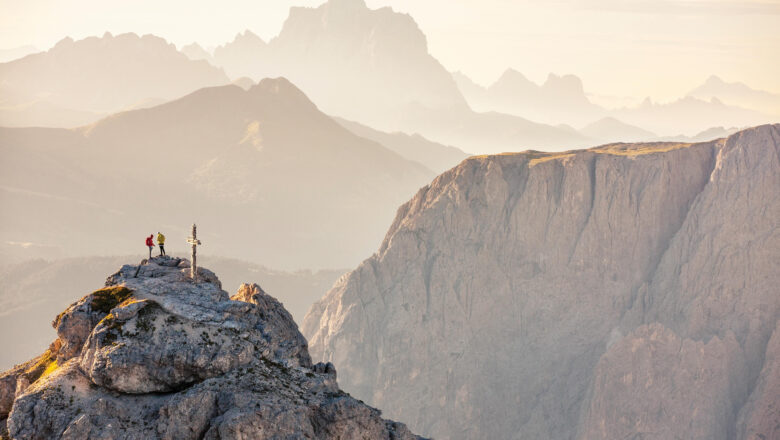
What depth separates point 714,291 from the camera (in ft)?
371

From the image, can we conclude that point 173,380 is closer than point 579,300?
Yes

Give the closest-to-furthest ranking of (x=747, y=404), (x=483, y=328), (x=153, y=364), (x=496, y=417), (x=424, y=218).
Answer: (x=153, y=364), (x=747, y=404), (x=496, y=417), (x=483, y=328), (x=424, y=218)


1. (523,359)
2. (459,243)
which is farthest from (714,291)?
(459,243)

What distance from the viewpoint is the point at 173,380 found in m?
39.0

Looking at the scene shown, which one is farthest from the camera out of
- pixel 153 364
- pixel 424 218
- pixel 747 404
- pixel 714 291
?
pixel 424 218

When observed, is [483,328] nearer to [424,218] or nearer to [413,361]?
[413,361]

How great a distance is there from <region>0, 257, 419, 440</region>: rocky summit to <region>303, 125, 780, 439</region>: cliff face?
3051 inches

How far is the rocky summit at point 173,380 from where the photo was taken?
1453 inches

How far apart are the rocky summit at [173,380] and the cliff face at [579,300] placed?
7750 centimetres

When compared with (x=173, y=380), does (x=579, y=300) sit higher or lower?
lower

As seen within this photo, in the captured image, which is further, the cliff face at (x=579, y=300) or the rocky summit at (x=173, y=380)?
the cliff face at (x=579, y=300)

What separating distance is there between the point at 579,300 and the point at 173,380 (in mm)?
98109

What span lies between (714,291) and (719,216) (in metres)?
12.4

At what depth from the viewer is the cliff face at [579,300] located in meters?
108
